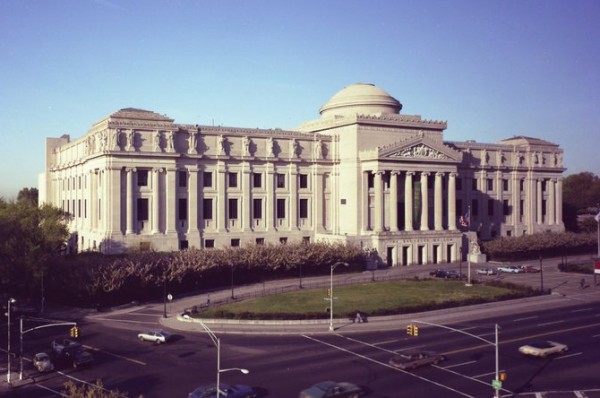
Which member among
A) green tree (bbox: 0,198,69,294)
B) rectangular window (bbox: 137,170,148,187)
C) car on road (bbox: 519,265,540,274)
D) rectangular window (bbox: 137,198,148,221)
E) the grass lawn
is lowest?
the grass lawn

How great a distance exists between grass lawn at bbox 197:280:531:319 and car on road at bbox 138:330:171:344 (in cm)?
806

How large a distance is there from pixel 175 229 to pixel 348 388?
60.8 meters

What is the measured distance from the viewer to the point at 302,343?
2152 inches

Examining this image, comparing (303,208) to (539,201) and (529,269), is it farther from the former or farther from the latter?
(539,201)

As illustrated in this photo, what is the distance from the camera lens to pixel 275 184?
347ft

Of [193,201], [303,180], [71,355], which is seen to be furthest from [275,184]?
[71,355]

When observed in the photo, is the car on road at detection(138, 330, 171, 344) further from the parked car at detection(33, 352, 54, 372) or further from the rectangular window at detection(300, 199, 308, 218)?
the rectangular window at detection(300, 199, 308, 218)

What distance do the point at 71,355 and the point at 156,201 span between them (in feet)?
156

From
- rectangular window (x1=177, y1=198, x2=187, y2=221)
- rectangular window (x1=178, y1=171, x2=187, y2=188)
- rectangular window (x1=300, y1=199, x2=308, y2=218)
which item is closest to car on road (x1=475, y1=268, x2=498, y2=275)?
rectangular window (x1=300, y1=199, x2=308, y2=218)

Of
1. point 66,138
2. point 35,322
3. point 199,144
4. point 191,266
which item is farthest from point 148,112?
point 66,138

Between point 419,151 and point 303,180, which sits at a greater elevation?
point 419,151

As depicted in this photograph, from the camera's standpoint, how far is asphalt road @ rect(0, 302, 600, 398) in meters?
41.6

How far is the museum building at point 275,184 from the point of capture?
9225 cm

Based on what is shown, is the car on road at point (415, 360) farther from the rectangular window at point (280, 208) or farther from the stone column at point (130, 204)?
the rectangular window at point (280, 208)
